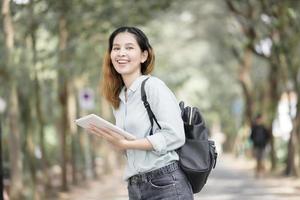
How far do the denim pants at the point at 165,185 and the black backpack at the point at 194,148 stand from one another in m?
0.06

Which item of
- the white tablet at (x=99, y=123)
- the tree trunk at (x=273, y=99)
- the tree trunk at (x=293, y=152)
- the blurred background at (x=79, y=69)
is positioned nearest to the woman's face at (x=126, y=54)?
the white tablet at (x=99, y=123)

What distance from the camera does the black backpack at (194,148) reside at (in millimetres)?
4785

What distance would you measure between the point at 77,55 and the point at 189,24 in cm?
2035

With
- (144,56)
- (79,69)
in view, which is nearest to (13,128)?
(79,69)

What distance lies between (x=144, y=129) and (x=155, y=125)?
6 centimetres

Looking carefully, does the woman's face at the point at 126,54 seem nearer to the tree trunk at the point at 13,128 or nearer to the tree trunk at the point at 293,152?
the tree trunk at the point at 13,128

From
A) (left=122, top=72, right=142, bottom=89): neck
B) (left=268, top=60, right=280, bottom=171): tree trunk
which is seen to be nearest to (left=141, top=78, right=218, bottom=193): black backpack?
(left=122, top=72, right=142, bottom=89): neck

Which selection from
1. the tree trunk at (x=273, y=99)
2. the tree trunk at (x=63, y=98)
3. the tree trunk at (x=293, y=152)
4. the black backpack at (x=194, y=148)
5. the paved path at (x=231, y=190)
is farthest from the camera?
the tree trunk at (x=273, y=99)

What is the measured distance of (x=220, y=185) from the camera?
80.7 feet

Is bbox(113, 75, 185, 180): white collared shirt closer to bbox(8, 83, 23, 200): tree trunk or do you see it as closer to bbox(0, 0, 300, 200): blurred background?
bbox(0, 0, 300, 200): blurred background

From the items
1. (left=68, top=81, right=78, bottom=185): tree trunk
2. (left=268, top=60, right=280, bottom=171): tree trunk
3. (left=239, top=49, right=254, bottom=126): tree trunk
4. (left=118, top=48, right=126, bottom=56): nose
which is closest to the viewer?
(left=118, top=48, right=126, bottom=56): nose

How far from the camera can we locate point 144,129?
4.77 metres

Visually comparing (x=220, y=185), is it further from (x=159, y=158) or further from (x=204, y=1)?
(x=159, y=158)

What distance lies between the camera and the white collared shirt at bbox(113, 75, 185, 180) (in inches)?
185
